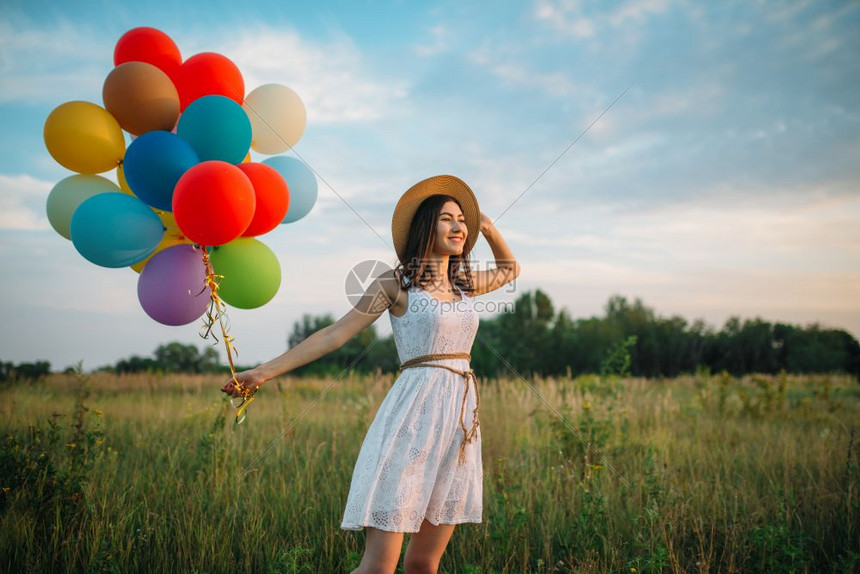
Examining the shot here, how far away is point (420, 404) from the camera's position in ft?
7.79

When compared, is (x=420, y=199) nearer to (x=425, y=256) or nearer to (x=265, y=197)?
(x=425, y=256)

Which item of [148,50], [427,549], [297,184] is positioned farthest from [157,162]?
[427,549]

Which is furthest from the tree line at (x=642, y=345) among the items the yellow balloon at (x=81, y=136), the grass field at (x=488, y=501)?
the yellow balloon at (x=81, y=136)

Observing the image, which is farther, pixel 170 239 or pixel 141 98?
pixel 170 239

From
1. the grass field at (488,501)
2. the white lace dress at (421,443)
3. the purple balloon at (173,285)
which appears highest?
the purple balloon at (173,285)

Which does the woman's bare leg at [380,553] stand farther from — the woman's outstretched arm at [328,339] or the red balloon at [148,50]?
the red balloon at [148,50]

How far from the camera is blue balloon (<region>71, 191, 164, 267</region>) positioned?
2832 millimetres

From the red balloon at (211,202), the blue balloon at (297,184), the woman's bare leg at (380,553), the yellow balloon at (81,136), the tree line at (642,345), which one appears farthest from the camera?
the tree line at (642,345)

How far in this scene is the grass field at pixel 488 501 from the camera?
10.1 feet

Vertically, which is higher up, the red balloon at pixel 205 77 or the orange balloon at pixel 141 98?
the red balloon at pixel 205 77

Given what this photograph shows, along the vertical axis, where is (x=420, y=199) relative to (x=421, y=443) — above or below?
above

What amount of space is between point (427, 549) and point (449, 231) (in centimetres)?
143

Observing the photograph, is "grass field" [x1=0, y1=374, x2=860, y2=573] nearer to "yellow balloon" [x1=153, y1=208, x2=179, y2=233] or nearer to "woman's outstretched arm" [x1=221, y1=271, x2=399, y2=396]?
"woman's outstretched arm" [x1=221, y1=271, x2=399, y2=396]

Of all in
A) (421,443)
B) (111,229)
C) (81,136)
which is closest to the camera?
(421,443)
